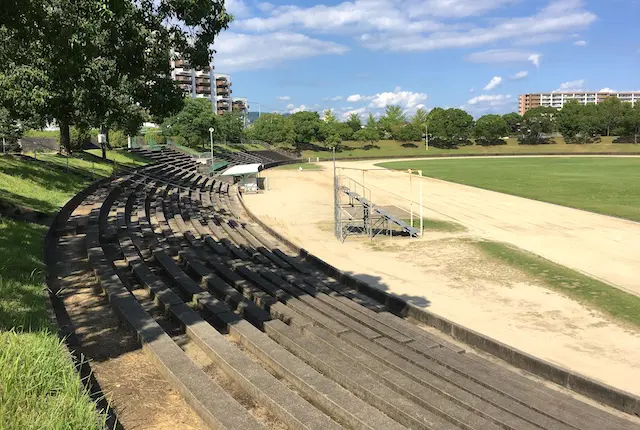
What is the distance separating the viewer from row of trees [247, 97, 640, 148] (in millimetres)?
117625

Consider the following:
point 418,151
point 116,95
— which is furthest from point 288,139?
point 116,95

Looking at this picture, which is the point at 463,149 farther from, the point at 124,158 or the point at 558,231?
the point at 558,231

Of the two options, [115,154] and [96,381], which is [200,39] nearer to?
[96,381]

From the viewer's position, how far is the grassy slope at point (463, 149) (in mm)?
112100

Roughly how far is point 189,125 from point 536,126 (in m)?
101

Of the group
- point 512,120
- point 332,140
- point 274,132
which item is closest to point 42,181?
point 274,132

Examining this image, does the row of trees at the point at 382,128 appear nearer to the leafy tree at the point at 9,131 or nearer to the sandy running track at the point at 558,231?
the leafy tree at the point at 9,131

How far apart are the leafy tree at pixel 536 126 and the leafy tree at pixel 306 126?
58.3 metres

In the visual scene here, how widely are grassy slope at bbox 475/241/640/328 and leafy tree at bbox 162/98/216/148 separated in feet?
194

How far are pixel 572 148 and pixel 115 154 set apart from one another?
113376 millimetres

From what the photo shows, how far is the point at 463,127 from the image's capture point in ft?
436

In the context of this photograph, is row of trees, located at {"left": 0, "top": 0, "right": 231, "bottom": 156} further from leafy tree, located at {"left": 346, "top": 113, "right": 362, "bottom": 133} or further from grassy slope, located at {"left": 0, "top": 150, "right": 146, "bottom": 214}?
leafy tree, located at {"left": 346, "top": 113, "right": 362, "bottom": 133}

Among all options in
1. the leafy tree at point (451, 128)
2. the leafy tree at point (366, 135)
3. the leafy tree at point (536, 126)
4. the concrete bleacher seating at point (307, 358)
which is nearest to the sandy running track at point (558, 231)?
the concrete bleacher seating at point (307, 358)

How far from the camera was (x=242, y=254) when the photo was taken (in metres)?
14.9
